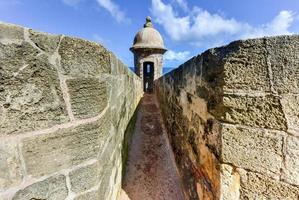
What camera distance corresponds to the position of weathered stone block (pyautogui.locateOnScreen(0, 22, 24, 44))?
30.8 inches

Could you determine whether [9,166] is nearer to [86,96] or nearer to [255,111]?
[86,96]

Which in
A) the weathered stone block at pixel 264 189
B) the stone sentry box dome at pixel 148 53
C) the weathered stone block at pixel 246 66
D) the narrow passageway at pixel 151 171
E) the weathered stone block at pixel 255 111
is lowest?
the narrow passageway at pixel 151 171

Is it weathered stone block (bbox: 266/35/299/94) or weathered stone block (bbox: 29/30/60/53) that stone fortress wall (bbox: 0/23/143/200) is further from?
weathered stone block (bbox: 266/35/299/94)

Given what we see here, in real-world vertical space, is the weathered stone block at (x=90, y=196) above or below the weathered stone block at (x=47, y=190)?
below

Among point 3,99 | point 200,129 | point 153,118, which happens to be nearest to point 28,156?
point 3,99

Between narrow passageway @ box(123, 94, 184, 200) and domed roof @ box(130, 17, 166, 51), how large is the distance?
38.0ft

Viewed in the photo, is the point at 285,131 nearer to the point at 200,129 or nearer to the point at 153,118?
the point at 200,129

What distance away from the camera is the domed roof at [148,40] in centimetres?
1417

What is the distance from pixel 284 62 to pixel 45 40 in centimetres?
131

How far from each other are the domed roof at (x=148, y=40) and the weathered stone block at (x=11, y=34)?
45.1ft

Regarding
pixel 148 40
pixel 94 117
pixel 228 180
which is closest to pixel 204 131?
pixel 228 180

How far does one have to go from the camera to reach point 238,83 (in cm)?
112

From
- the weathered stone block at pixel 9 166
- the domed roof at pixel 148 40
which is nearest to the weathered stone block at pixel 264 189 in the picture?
the weathered stone block at pixel 9 166

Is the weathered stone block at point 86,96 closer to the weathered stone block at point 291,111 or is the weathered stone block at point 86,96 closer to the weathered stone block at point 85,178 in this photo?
the weathered stone block at point 85,178
